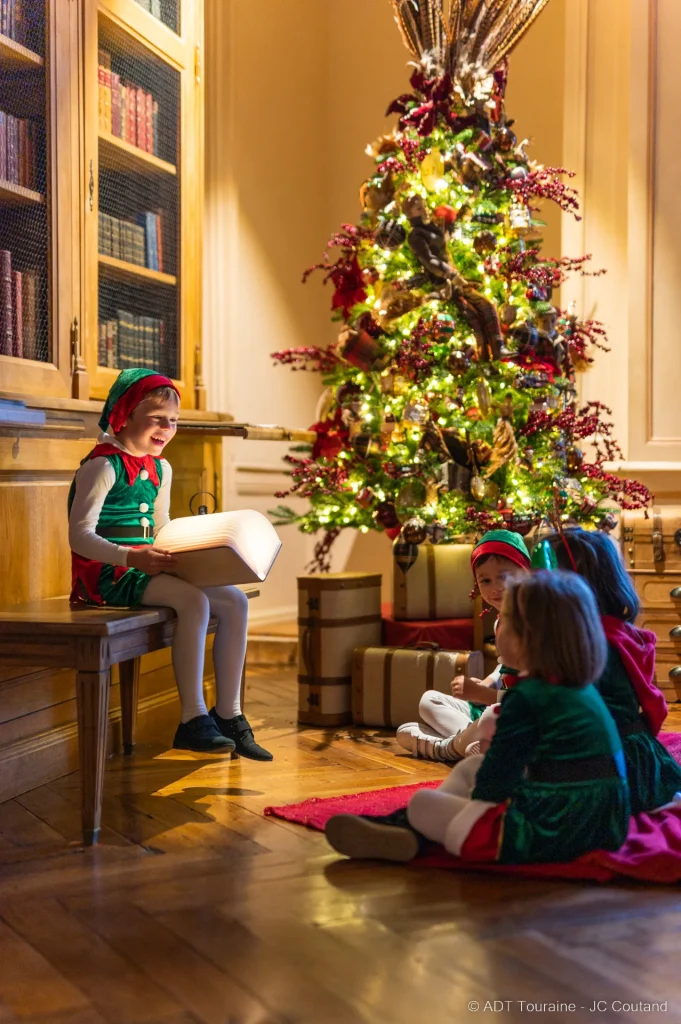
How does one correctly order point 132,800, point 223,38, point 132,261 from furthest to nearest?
point 223,38
point 132,261
point 132,800

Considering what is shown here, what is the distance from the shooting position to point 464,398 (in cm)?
371

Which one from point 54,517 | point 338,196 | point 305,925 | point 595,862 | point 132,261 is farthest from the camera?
point 338,196

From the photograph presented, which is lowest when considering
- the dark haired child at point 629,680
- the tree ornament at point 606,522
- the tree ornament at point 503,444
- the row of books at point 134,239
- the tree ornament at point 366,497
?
the dark haired child at point 629,680

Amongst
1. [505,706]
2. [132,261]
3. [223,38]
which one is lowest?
[505,706]

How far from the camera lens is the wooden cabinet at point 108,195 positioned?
9.27 ft

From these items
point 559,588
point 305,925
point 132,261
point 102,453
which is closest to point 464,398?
point 132,261

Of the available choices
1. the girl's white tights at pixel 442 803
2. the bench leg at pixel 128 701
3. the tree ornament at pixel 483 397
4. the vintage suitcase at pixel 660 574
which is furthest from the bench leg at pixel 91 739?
the vintage suitcase at pixel 660 574

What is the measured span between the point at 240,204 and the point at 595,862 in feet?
12.5

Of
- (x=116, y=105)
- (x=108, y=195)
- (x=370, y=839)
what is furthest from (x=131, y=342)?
(x=370, y=839)

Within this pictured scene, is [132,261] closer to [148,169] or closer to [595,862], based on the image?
[148,169]

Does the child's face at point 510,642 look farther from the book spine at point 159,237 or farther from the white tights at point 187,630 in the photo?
the book spine at point 159,237

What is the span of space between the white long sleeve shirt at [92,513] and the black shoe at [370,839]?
33.6 inches

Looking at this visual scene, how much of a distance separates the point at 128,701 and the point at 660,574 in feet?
6.84

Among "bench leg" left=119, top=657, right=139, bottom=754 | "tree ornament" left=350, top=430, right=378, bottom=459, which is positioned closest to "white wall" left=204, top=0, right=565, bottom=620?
"tree ornament" left=350, top=430, right=378, bottom=459
